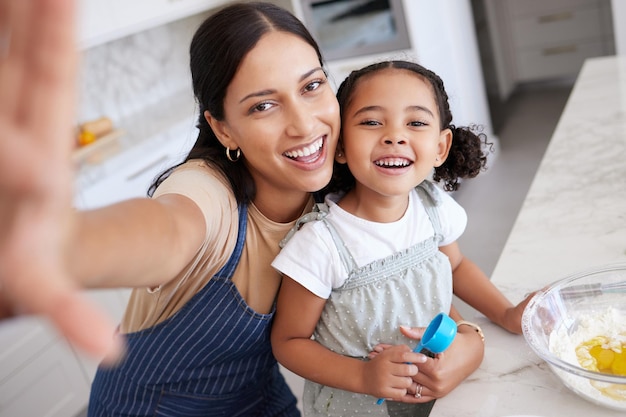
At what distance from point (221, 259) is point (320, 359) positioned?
225 mm

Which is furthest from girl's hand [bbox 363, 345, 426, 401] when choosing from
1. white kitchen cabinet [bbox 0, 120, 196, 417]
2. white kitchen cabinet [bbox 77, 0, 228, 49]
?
white kitchen cabinet [bbox 77, 0, 228, 49]

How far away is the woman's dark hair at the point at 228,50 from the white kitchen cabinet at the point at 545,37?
4529mm

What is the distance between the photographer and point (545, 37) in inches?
209

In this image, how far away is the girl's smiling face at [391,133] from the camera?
41.6 inches

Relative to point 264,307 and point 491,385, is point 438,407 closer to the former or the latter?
point 491,385

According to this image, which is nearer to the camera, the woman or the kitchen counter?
the woman

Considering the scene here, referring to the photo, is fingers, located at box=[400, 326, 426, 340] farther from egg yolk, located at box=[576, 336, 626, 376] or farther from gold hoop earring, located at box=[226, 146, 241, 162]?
gold hoop earring, located at box=[226, 146, 241, 162]

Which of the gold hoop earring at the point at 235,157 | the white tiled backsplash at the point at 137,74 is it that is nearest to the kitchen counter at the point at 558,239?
the gold hoop earring at the point at 235,157

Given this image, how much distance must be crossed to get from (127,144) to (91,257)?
2.75 metres

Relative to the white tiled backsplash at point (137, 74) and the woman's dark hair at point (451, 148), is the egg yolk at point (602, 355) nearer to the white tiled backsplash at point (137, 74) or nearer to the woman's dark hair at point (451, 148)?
the woman's dark hair at point (451, 148)

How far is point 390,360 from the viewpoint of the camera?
947 mm

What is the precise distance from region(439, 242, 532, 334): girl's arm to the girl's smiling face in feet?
0.64

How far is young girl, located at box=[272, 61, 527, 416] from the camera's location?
105 cm

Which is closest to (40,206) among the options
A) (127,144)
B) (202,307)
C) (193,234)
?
(193,234)
